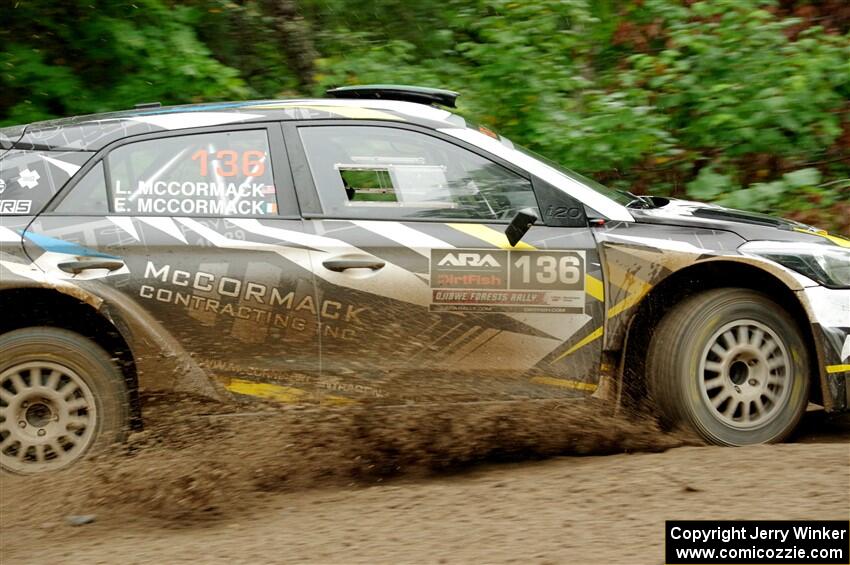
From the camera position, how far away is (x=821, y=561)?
3633 mm

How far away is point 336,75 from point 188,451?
15.7ft

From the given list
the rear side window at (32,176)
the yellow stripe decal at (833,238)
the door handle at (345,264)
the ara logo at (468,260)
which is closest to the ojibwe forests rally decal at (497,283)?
the ara logo at (468,260)

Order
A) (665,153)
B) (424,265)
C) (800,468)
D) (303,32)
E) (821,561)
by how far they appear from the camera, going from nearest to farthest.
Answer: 1. (821,561)
2. (800,468)
3. (424,265)
4. (665,153)
5. (303,32)

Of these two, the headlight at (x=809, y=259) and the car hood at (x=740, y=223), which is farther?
the car hood at (x=740, y=223)

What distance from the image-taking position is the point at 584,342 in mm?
4980

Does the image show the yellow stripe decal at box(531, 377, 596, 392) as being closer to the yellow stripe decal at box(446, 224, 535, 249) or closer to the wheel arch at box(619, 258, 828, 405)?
the wheel arch at box(619, 258, 828, 405)

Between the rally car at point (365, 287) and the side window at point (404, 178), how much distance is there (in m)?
0.01

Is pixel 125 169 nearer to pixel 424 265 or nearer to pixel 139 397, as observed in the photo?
pixel 139 397

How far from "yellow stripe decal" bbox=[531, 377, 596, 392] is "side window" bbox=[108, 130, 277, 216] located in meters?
1.50

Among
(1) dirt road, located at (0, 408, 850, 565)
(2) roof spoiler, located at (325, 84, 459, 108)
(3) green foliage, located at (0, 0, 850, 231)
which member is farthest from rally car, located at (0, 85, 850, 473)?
(3) green foliage, located at (0, 0, 850, 231)

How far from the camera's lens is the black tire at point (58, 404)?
495 cm

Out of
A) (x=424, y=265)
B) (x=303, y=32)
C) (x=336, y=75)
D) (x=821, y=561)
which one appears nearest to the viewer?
(x=821, y=561)

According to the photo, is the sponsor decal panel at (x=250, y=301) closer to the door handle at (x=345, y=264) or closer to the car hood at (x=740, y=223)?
the door handle at (x=345, y=264)

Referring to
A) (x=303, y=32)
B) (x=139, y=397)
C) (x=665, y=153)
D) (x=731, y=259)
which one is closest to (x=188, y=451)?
(x=139, y=397)
